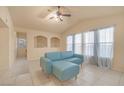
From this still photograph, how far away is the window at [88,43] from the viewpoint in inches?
184

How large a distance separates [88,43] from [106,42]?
1052 mm

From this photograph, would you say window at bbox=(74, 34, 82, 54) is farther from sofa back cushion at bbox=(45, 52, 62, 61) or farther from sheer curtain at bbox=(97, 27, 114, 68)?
sofa back cushion at bbox=(45, 52, 62, 61)

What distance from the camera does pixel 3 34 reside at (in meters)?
3.62

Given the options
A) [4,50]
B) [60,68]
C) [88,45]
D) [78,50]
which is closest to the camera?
[60,68]

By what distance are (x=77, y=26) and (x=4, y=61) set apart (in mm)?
4258

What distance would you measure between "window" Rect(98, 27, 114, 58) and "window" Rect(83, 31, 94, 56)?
17.1 inches

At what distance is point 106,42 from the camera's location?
13.2ft

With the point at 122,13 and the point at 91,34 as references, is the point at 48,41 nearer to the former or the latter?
the point at 91,34

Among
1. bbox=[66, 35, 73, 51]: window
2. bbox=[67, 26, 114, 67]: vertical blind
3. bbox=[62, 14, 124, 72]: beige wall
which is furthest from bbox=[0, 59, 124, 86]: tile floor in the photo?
bbox=[66, 35, 73, 51]: window

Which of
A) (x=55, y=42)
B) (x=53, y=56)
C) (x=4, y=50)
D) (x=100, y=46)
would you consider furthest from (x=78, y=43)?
(x=4, y=50)

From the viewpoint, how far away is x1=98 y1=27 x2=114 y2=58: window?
3859 millimetres

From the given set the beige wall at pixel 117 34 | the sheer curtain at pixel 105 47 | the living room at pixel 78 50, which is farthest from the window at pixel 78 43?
the beige wall at pixel 117 34

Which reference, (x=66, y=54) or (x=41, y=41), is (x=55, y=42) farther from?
(x=66, y=54)

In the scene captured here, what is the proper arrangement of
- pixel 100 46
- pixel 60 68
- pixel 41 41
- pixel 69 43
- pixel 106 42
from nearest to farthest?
pixel 60 68 < pixel 106 42 < pixel 100 46 < pixel 69 43 < pixel 41 41
